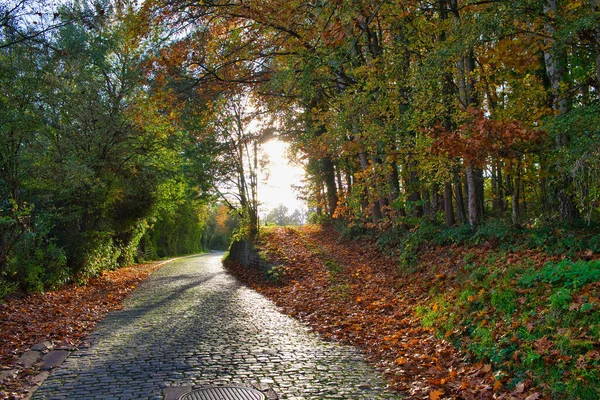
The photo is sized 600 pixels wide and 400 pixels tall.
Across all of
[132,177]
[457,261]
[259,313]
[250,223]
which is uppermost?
[132,177]

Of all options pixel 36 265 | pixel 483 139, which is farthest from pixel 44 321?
pixel 483 139

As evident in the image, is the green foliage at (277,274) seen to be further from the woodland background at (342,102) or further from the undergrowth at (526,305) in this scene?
the undergrowth at (526,305)

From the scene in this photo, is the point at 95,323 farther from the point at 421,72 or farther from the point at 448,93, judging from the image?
the point at 448,93

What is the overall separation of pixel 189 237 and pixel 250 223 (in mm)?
27235

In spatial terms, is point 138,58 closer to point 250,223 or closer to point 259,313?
point 250,223

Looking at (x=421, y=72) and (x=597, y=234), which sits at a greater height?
(x=421, y=72)

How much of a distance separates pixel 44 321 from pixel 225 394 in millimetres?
6110

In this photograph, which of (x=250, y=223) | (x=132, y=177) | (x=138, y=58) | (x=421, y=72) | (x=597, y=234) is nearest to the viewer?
(x=597, y=234)

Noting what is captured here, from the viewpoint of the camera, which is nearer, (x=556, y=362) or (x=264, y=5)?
(x=556, y=362)

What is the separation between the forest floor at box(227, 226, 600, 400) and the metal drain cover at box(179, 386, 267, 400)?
1.80m

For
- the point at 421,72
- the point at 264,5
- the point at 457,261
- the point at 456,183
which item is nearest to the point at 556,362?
the point at 457,261

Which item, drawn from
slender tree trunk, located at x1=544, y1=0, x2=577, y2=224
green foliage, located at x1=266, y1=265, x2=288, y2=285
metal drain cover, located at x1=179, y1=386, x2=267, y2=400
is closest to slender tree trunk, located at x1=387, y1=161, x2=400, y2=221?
green foliage, located at x1=266, y1=265, x2=288, y2=285

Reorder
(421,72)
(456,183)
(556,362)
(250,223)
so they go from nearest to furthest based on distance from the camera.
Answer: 1. (556,362)
2. (421,72)
3. (456,183)
4. (250,223)

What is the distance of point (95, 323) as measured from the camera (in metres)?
9.07
